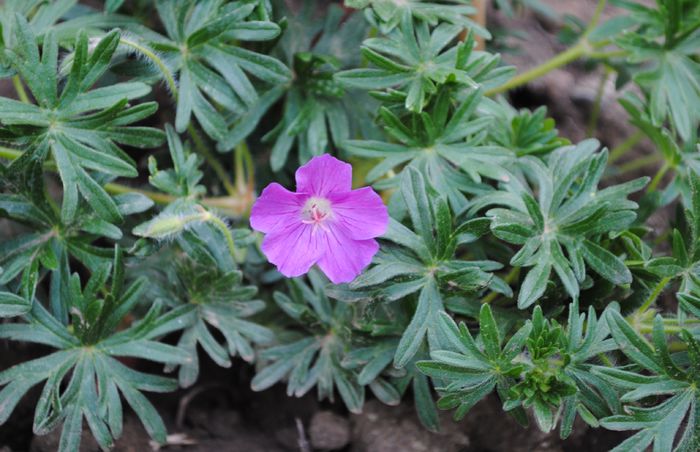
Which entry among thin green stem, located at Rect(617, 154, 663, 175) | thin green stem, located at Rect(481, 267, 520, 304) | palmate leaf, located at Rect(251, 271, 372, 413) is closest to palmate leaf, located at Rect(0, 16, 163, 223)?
palmate leaf, located at Rect(251, 271, 372, 413)

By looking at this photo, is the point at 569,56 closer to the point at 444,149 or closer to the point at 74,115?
the point at 444,149

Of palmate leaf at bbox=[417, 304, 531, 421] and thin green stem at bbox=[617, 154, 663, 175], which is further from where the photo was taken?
thin green stem at bbox=[617, 154, 663, 175]

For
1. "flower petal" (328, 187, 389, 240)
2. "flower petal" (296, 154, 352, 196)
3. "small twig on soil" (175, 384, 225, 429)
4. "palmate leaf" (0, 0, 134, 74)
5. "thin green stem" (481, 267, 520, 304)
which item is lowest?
"small twig on soil" (175, 384, 225, 429)

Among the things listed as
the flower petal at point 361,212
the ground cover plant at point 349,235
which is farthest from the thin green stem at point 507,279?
the flower petal at point 361,212

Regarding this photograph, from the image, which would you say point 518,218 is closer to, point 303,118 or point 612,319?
point 612,319

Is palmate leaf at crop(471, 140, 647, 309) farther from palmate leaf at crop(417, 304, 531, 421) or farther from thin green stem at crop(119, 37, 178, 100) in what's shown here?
thin green stem at crop(119, 37, 178, 100)

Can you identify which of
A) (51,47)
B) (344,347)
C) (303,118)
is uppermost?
(51,47)

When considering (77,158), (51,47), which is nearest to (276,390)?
(77,158)

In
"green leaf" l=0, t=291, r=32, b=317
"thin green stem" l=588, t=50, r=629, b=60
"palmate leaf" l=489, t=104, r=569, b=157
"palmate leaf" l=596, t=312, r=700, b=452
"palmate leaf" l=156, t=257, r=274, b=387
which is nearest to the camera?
"palmate leaf" l=596, t=312, r=700, b=452
